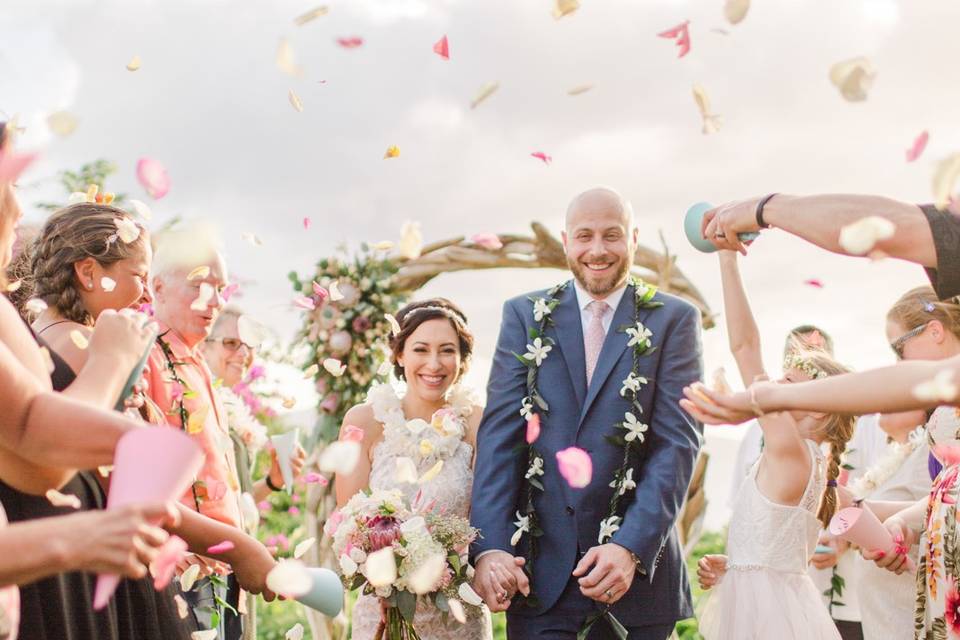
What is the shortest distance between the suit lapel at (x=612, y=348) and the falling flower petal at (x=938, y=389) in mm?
1668

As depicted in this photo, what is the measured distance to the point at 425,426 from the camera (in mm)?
4375

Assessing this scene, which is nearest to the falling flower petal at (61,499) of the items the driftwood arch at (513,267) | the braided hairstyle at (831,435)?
the braided hairstyle at (831,435)

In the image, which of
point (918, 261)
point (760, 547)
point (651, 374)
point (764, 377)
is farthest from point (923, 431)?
point (918, 261)

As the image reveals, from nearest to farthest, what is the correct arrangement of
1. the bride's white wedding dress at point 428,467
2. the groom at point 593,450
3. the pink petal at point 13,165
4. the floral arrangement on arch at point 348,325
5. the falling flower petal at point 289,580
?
the pink petal at point 13,165 → the falling flower petal at point 289,580 → the groom at point 593,450 → the bride's white wedding dress at point 428,467 → the floral arrangement on arch at point 348,325

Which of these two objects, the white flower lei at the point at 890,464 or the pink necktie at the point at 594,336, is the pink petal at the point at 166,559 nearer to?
the pink necktie at the point at 594,336

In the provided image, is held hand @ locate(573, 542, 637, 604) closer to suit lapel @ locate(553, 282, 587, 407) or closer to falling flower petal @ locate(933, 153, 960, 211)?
suit lapel @ locate(553, 282, 587, 407)

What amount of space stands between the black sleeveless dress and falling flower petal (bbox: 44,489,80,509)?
0.08 ft

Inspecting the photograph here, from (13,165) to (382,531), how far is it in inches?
78.7

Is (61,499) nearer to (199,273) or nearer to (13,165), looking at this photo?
(13,165)

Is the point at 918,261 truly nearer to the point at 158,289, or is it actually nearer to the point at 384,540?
the point at 384,540

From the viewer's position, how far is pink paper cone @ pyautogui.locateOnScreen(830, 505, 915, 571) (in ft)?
11.5

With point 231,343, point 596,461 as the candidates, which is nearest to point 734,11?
point 596,461

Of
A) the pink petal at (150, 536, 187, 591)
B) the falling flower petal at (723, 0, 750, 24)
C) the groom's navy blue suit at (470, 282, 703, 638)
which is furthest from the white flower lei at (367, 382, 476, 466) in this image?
the falling flower petal at (723, 0, 750, 24)

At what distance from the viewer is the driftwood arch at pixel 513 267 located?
6.70 m
